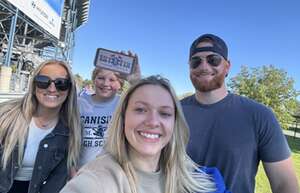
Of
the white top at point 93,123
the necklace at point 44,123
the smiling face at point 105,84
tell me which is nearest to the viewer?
the necklace at point 44,123

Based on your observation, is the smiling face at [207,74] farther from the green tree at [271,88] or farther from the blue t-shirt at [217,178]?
the green tree at [271,88]

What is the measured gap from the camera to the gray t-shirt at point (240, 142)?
2322 millimetres

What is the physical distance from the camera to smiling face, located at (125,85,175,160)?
195cm

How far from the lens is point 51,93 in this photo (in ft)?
9.74

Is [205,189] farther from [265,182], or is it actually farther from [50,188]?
[265,182]

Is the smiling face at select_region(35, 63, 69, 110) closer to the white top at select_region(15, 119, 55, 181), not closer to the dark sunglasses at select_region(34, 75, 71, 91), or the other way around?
the dark sunglasses at select_region(34, 75, 71, 91)

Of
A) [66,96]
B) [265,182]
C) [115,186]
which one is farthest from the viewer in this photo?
[265,182]

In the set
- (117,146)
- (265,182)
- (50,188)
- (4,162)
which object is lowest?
(265,182)

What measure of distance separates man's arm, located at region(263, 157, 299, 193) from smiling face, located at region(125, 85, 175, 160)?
85 cm

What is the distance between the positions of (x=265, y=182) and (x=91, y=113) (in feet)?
20.4

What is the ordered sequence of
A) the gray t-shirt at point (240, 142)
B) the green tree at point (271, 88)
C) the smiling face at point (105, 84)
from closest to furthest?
the gray t-shirt at point (240, 142) → the smiling face at point (105, 84) → the green tree at point (271, 88)

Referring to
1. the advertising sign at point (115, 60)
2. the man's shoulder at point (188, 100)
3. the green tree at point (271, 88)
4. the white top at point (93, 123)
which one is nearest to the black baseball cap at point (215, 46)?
the man's shoulder at point (188, 100)

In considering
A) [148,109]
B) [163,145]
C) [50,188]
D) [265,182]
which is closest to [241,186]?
[163,145]

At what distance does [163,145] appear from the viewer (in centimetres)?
204
